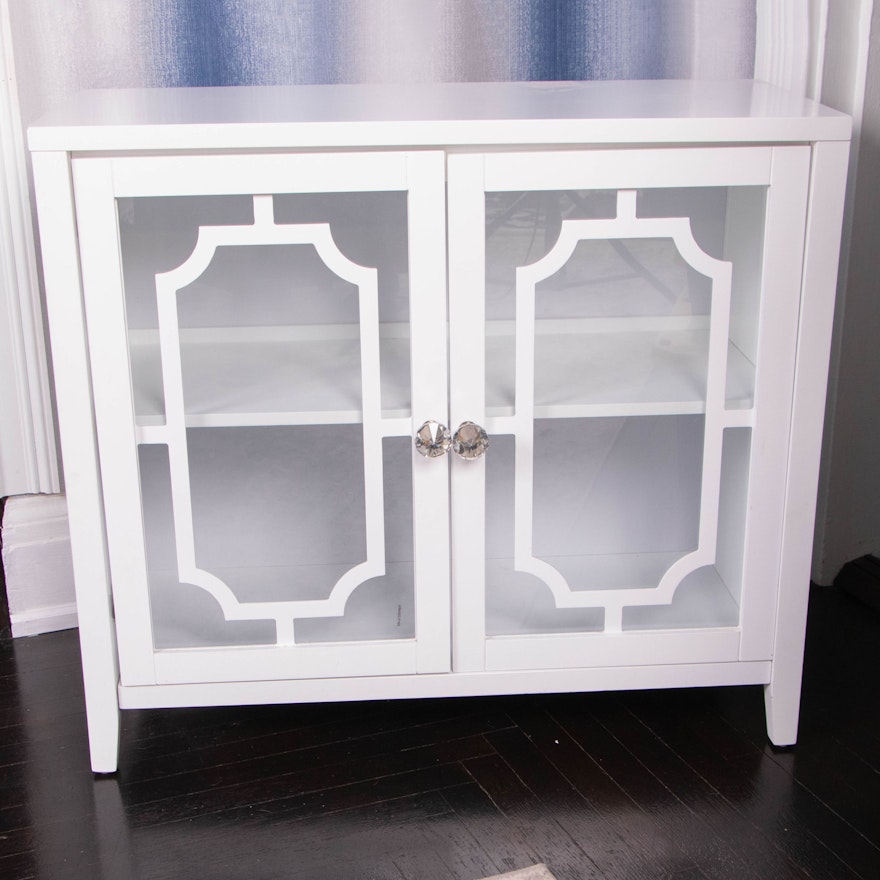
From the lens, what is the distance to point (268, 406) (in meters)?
1.10

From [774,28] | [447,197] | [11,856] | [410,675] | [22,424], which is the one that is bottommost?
[11,856]

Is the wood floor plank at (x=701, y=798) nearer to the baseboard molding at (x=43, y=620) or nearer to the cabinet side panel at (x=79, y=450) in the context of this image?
the cabinet side panel at (x=79, y=450)

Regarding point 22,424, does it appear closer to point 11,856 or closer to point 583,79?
point 11,856

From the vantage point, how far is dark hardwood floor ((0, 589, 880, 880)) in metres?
1.06

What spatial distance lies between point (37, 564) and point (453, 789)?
0.64m

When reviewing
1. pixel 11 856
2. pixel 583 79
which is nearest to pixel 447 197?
pixel 583 79

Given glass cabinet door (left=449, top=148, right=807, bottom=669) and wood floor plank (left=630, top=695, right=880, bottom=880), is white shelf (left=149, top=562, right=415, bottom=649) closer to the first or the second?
glass cabinet door (left=449, top=148, right=807, bottom=669)

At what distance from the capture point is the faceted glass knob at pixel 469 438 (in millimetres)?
1076

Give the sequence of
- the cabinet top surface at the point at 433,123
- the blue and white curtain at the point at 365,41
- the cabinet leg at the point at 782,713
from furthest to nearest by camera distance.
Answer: the blue and white curtain at the point at 365,41
the cabinet leg at the point at 782,713
the cabinet top surface at the point at 433,123

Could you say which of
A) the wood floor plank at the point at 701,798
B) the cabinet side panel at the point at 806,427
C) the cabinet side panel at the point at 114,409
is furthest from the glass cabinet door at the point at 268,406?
the cabinet side panel at the point at 806,427

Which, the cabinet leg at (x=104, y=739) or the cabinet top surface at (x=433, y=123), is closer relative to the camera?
the cabinet top surface at (x=433, y=123)

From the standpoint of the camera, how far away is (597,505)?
116 cm

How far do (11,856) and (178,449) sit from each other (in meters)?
0.41

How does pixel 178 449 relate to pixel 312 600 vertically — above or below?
above
